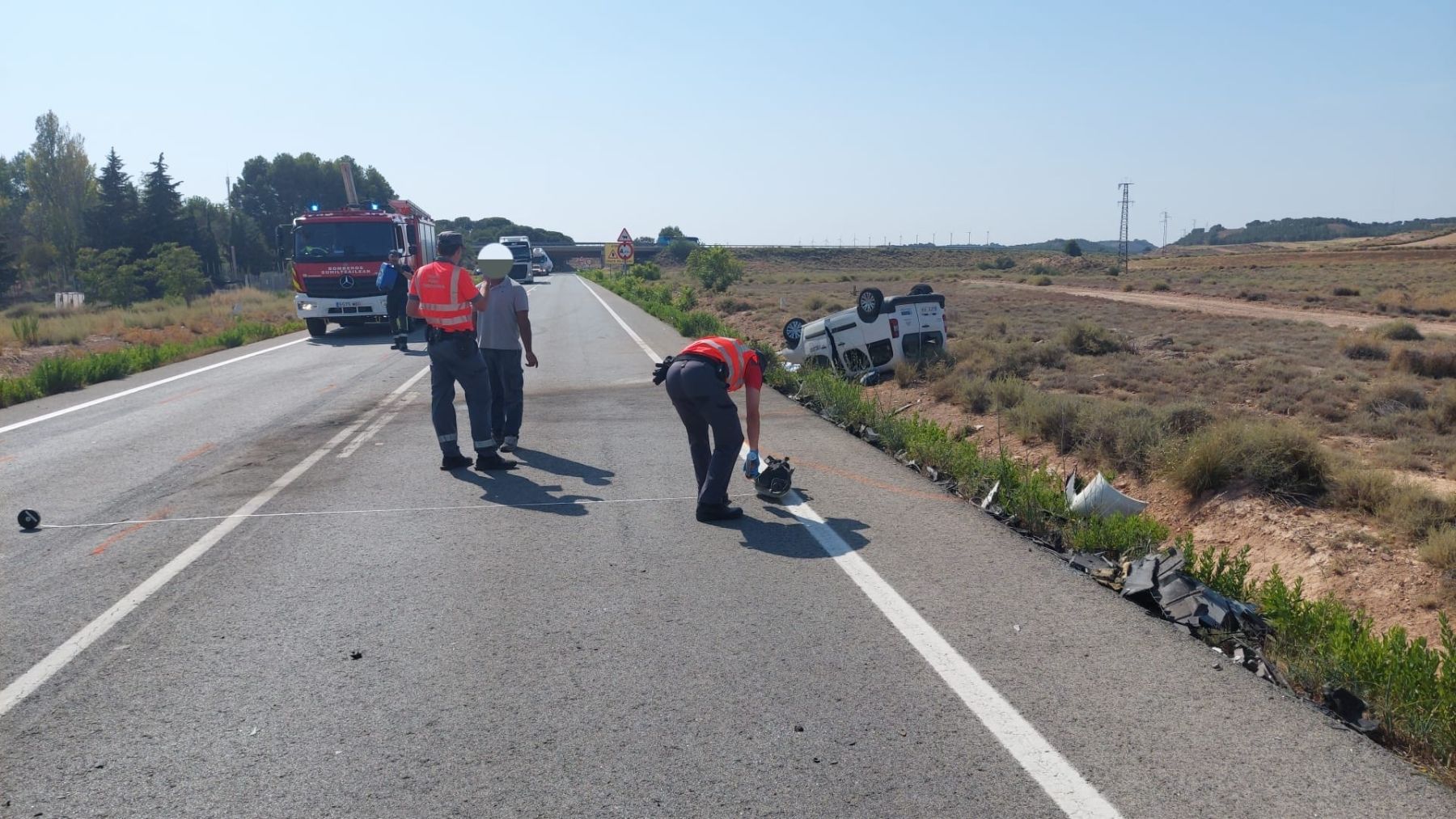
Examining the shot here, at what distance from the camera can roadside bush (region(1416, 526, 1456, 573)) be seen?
6.48 metres

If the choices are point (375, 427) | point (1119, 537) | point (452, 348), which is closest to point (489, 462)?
point (452, 348)

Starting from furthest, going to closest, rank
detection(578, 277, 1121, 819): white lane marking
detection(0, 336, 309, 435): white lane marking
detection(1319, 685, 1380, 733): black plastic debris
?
detection(0, 336, 309, 435): white lane marking → detection(1319, 685, 1380, 733): black plastic debris → detection(578, 277, 1121, 819): white lane marking

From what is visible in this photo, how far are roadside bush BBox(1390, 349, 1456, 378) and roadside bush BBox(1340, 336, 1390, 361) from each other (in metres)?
1.40

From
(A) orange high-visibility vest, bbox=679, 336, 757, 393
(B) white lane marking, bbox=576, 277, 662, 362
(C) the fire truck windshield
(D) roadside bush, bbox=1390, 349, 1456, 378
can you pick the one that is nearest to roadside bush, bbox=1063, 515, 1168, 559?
(A) orange high-visibility vest, bbox=679, 336, 757, 393

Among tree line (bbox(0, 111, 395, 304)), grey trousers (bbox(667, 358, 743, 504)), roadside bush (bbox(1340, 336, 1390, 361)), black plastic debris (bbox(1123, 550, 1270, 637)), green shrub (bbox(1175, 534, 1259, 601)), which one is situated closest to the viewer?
black plastic debris (bbox(1123, 550, 1270, 637))

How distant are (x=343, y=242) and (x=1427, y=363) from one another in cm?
2229

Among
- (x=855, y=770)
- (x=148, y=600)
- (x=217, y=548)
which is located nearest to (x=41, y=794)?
(x=148, y=600)

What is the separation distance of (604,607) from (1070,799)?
2.75 m

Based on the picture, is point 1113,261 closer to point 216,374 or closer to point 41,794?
point 216,374

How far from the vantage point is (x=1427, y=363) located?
18.1 meters

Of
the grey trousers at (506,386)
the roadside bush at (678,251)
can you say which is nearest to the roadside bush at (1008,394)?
the grey trousers at (506,386)

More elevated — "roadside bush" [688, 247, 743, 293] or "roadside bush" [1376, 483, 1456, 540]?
"roadside bush" [688, 247, 743, 293]

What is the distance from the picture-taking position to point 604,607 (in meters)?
5.73

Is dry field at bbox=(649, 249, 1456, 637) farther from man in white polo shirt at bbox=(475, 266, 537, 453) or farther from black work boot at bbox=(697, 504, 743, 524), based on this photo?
man in white polo shirt at bbox=(475, 266, 537, 453)
